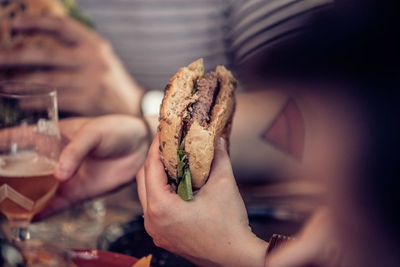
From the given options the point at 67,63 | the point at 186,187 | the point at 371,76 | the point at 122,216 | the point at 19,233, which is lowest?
the point at 122,216

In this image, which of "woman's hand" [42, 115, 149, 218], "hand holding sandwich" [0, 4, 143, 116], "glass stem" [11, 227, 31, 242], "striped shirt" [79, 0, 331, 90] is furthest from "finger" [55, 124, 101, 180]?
"striped shirt" [79, 0, 331, 90]

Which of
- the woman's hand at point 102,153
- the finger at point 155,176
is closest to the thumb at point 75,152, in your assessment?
the woman's hand at point 102,153

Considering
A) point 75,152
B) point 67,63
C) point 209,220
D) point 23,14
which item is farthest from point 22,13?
point 209,220

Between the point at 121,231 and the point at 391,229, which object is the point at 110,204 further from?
the point at 391,229

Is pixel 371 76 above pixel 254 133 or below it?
above

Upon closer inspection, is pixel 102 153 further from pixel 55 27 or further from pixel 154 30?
pixel 154 30
